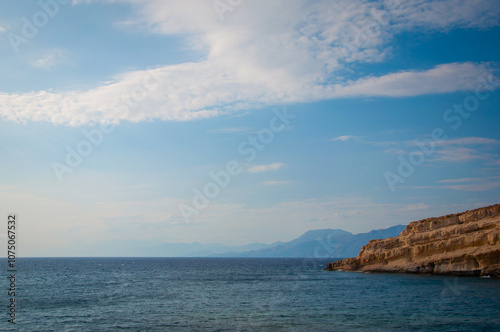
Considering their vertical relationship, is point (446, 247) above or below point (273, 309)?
above

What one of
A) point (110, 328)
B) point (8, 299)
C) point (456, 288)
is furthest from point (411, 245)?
point (8, 299)

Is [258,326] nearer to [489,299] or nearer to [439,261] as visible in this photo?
[489,299]

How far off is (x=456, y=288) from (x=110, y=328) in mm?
43851

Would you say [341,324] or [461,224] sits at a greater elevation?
[461,224]

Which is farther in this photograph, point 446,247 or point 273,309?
point 446,247

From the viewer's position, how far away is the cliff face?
60469 mm

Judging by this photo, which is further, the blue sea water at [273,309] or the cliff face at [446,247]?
the cliff face at [446,247]

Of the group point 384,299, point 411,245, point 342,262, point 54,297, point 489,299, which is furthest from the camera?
point 342,262

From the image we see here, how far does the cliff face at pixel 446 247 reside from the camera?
198 ft

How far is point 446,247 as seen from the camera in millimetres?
67438

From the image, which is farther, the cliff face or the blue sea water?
the cliff face

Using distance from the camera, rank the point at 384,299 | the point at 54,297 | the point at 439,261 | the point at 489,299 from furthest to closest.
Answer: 1. the point at 439,261
2. the point at 54,297
3. the point at 384,299
4. the point at 489,299

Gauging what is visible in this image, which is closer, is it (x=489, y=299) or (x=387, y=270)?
(x=489, y=299)

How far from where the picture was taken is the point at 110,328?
102 ft
